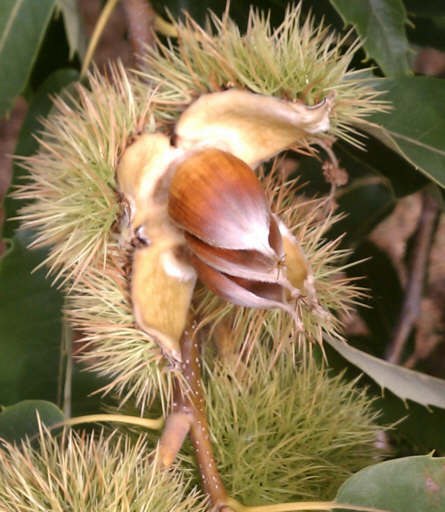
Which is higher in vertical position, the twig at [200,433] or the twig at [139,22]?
the twig at [139,22]

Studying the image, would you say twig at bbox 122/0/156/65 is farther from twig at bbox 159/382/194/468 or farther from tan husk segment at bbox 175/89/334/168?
twig at bbox 159/382/194/468

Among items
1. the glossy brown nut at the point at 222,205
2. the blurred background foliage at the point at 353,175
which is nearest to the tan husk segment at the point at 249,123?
the glossy brown nut at the point at 222,205

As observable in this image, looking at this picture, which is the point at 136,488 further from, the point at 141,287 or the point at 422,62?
the point at 422,62

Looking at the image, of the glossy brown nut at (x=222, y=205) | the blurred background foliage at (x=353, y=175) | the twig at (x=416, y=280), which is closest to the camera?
the glossy brown nut at (x=222, y=205)

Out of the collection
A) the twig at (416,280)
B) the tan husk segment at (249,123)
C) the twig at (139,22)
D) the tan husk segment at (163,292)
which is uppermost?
the twig at (139,22)

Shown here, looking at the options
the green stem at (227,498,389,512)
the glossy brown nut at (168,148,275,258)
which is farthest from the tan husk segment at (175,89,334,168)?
the green stem at (227,498,389,512)

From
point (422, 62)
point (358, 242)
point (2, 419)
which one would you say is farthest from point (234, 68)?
point (422, 62)

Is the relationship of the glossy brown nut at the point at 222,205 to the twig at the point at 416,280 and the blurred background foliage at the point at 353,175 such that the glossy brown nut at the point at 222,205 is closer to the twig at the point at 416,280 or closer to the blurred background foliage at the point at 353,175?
the blurred background foliage at the point at 353,175
